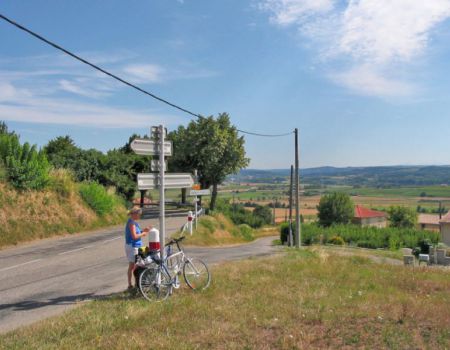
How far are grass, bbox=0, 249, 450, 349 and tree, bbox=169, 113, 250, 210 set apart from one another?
23220 mm

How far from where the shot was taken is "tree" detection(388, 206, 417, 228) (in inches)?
3672

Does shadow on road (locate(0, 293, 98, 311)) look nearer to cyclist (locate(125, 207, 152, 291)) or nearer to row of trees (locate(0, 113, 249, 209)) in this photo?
cyclist (locate(125, 207, 152, 291))

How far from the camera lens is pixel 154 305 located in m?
Result: 7.59

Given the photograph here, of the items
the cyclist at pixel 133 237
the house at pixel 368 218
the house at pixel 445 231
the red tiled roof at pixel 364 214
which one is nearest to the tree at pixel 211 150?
the cyclist at pixel 133 237

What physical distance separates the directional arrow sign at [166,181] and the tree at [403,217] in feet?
303

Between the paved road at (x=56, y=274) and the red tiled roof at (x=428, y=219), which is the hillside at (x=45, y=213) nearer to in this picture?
the paved road at (x=56, y=274)

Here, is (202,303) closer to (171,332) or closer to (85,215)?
(171,332)

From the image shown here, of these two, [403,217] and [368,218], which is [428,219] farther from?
[403,217]

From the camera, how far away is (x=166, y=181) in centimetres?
942

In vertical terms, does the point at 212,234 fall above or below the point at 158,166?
below

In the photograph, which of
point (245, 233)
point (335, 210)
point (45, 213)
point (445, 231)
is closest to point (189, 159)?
point (245, 233)

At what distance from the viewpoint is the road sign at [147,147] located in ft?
28.8

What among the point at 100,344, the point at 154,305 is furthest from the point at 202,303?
the point at 100,344

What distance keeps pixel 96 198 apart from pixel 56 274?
12411 mm
